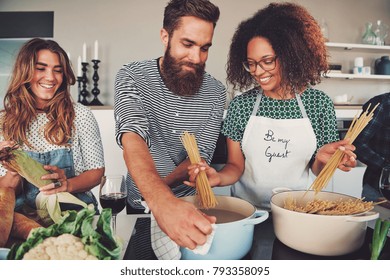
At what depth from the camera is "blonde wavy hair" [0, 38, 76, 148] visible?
2.86ft

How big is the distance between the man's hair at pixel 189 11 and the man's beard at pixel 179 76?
0.07 metres

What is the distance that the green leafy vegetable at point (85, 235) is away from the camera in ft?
1.37

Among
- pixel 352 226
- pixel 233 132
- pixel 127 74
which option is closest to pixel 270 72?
pixel 233 132

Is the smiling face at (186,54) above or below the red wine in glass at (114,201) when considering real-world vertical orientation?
above

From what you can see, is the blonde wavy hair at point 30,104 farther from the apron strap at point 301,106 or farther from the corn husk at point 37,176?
the apron strap at point 301,106

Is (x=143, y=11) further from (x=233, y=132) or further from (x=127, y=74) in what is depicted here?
(x=233, y=132)

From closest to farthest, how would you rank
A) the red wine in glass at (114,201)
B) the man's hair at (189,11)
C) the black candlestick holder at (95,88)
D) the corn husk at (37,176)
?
1. the red wine in glass at (114,201)
2. the corn husk at (37,176)
3. the man's hair at (189,11)
4. the black candlestick holder at (95,88)

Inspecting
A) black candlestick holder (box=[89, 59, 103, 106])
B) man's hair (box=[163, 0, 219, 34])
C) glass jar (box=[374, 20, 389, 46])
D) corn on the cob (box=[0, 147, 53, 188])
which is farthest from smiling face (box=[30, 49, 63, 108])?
glass jar (box=[374, 20, 389, 46])

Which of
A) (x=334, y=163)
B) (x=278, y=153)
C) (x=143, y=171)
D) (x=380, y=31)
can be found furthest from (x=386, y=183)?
(x=380, y=31)

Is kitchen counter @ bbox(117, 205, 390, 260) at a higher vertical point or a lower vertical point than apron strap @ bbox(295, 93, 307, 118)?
lower

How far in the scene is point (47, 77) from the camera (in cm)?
91

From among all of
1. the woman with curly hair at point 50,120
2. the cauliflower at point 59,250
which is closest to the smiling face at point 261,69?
the woman with curly hair at point 50,120

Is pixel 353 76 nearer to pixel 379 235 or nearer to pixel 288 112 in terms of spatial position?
pixel 288 112

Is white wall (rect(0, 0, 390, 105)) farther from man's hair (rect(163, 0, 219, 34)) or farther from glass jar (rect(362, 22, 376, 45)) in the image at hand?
man's hair (rect(163, 0, 219, 34))
